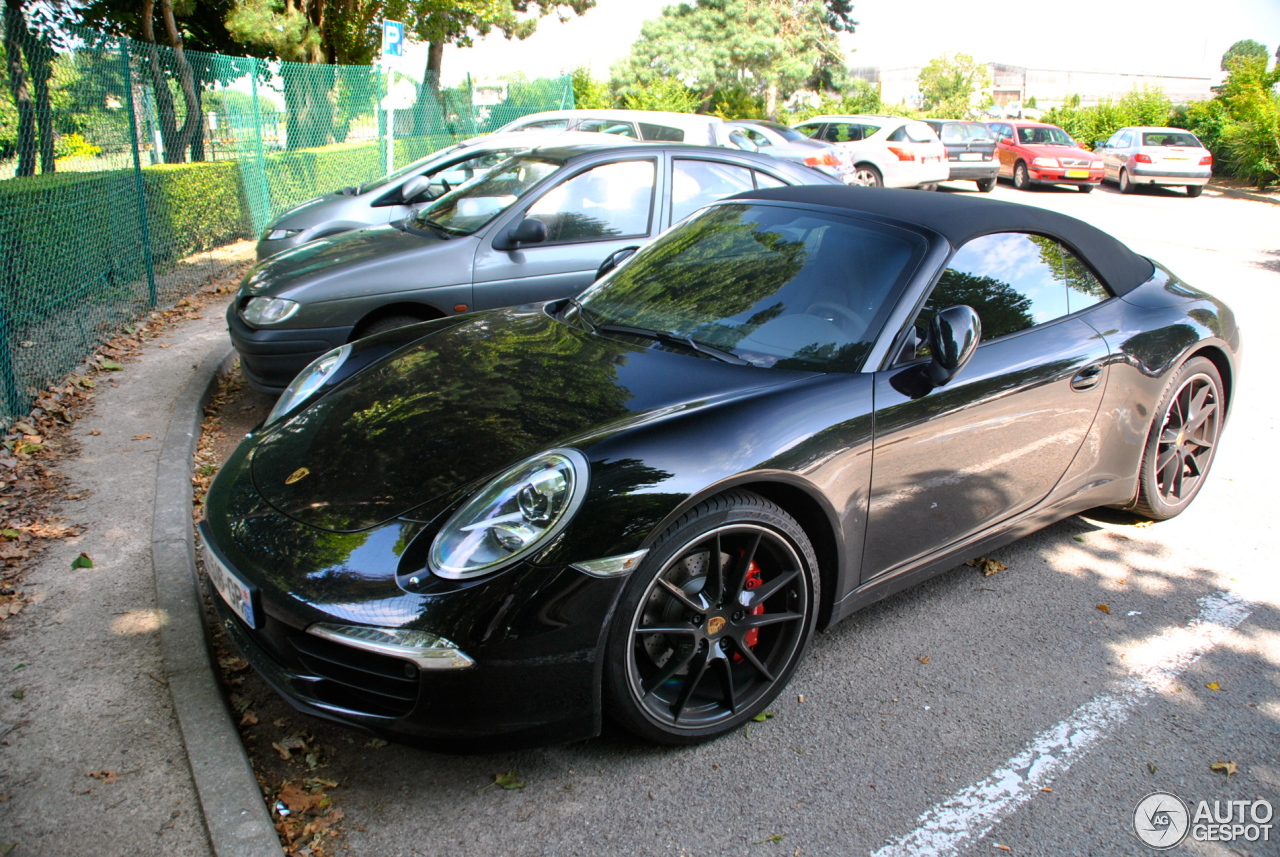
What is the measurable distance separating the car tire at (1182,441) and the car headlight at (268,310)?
425 cm

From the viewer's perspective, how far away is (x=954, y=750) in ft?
8.99

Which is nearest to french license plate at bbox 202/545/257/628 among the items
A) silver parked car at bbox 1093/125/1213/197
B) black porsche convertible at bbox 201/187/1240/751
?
Result: black porsche convertible at bbox 201/187/1240/751

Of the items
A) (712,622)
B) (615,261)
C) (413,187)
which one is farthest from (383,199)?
(712,622)

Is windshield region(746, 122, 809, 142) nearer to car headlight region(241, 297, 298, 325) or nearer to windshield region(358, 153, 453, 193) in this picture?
windshield region(358, 153, 453, 193)

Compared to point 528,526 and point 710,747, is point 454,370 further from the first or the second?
point 710,747

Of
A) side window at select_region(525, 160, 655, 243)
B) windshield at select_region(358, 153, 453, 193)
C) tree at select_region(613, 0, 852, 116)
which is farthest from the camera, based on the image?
tree at select_region(613, 0, 852, 116)

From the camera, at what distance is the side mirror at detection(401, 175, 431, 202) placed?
799 cm

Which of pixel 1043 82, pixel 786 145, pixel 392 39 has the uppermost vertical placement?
pixel 1043 82

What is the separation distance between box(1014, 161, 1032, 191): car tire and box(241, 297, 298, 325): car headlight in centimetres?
2053

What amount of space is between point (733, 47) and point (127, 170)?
143 ft

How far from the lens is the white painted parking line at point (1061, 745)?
7.93 feet

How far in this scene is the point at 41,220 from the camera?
19.8 ft

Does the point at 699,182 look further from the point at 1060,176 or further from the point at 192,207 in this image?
the point at 1060,176

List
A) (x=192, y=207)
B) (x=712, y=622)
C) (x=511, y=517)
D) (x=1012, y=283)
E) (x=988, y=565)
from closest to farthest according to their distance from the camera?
1. (x=511, y=517)
2. (x=712, y=622)
3. (x=1012, y=283)
4. (x=988, y=565)
5. (x=192, y=207)
